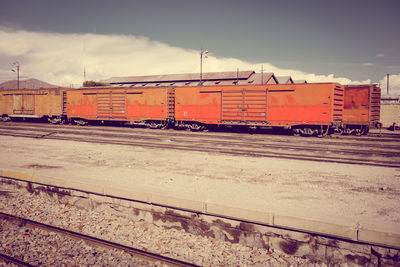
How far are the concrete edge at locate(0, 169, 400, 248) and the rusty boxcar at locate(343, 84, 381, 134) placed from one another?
18.4m

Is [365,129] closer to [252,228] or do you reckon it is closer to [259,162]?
[259,162]

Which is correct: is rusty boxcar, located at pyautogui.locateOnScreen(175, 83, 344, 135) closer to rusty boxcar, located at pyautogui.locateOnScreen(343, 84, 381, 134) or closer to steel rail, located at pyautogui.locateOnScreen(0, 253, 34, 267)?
rusty boxcar, located at pyautogui.locateOnScreen(343, 84, 381, 134)

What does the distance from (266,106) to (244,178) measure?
37.7 ft

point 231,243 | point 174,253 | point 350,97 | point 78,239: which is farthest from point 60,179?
point 350,97

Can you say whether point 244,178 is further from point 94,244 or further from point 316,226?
point 94,244

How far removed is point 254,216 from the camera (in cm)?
475

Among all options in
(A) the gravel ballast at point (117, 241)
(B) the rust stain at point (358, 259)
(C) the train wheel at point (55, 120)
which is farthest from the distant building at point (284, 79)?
(B) the rust stain at point (358, 259)

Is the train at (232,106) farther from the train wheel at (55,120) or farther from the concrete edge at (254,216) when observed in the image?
the concrete edge at (254,216)

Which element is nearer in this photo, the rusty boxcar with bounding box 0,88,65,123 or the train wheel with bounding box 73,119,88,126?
the train wheel with bounding box 73,119,88,126

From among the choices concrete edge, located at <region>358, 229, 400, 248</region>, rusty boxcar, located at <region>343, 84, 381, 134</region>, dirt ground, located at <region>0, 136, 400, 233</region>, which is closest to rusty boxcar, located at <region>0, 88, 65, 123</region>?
dirt ground, located at <region>0, 136, 400, 233</region>

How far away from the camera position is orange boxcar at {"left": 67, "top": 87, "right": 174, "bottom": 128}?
21500 mm

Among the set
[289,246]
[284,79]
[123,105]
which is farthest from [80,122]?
[284,79]

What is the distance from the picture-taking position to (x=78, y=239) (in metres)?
5.38

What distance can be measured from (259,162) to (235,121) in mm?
9405
